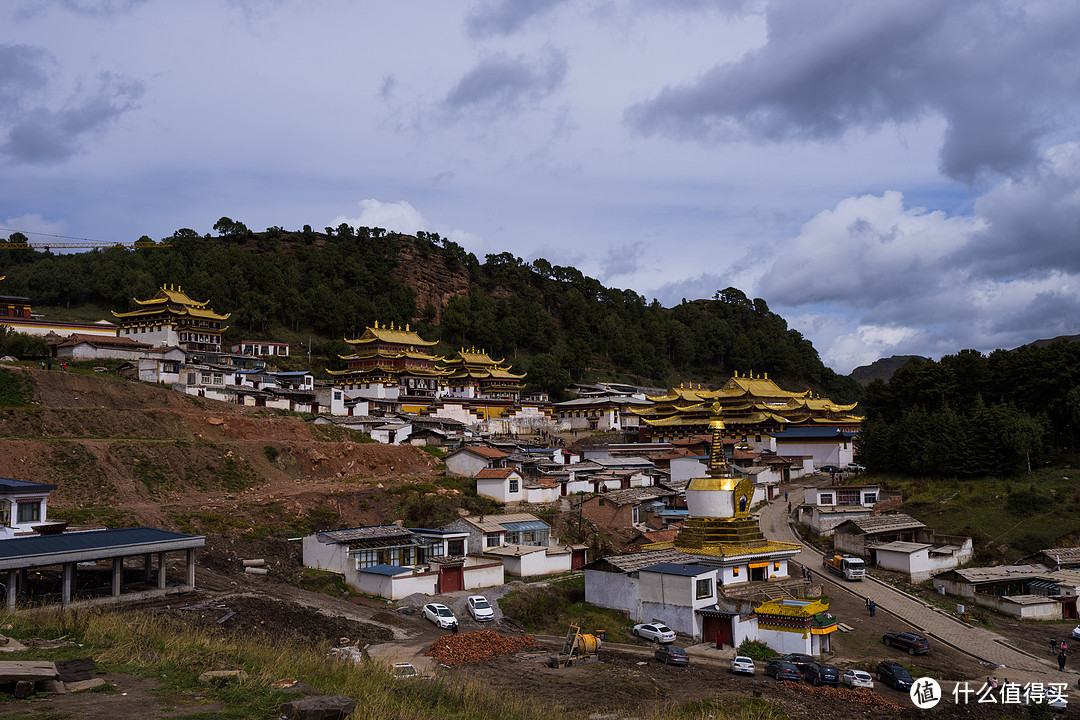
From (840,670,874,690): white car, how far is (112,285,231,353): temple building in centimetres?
6403

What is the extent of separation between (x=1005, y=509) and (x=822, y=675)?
27.0 meters

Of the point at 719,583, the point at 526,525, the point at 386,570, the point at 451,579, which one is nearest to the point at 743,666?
the point at 719,583

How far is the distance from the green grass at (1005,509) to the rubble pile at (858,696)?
21.7m

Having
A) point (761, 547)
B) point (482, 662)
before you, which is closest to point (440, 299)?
point (761, 547)

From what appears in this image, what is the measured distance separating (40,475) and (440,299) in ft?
307

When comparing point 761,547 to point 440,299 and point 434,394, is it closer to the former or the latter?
point 434,394

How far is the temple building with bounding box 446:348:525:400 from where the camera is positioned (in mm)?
87375

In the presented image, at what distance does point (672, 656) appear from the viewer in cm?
2594

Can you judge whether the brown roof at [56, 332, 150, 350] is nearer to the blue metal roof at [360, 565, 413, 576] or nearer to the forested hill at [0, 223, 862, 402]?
the forested hill at [0, 223, 862, 402]

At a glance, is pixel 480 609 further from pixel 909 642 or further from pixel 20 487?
pixel 20 487

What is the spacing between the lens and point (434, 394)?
8244 cm

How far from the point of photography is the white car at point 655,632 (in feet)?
94.9

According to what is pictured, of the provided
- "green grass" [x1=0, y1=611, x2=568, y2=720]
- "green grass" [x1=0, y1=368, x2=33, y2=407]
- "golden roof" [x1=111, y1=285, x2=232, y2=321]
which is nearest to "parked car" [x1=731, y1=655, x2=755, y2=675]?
"green grass" [x1=0, y1=611, x2=568, y2=720]

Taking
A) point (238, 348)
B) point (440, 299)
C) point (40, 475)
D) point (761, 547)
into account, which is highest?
point (440, 299)
